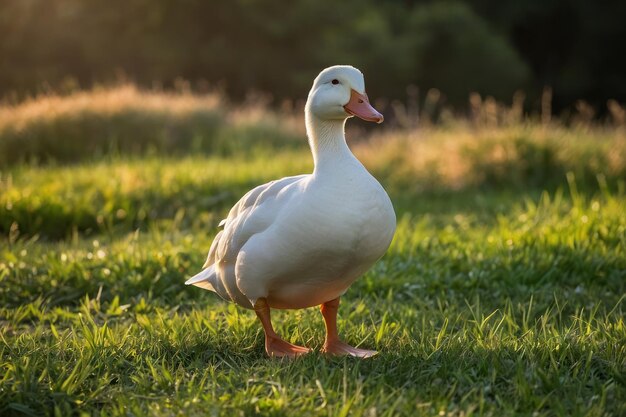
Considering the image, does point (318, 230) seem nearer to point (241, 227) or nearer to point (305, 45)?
point (241, 227)

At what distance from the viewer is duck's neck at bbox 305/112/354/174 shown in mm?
3186

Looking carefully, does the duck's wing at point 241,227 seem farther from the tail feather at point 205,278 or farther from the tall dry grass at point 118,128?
the tall dry grass at point 118,128

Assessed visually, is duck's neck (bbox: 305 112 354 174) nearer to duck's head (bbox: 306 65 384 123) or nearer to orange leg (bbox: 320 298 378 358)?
duck's head (bbox: 306 65 384 123)

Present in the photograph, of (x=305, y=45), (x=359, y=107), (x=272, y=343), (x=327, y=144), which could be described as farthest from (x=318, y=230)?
(x=305, y=45)

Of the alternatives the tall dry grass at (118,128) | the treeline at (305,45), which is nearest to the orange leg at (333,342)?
the tall dry grass at (118,128)

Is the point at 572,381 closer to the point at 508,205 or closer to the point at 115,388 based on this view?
the point at 115,388

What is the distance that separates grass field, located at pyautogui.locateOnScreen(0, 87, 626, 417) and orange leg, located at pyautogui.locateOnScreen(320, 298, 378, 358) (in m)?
0.10

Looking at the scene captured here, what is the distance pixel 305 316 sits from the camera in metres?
4.18

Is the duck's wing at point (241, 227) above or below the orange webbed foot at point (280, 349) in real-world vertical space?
above

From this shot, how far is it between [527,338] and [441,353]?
1.36 ft

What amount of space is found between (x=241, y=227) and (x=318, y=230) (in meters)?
Answer: 0.50

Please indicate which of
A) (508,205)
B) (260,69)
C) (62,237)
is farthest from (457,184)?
→ (260,69)

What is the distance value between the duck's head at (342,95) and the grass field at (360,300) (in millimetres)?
Answer: 1041

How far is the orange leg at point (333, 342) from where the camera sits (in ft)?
11.0
